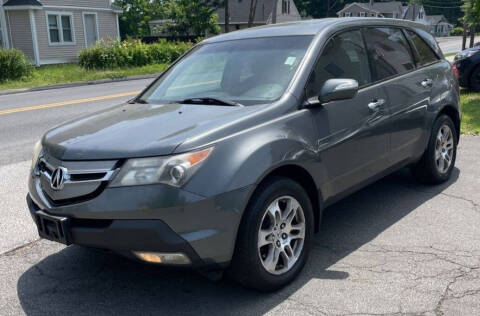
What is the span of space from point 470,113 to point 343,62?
20.7 feet

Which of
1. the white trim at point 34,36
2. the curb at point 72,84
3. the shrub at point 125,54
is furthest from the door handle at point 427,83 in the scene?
the white trim at point 34,36

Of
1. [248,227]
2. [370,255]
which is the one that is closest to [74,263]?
[248,227]

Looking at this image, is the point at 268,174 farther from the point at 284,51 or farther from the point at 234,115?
the point at 284,51

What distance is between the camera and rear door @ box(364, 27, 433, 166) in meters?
4.76

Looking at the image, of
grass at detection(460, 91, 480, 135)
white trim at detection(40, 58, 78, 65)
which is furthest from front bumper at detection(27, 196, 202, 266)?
white trim at detection(40, 58, 78, 65)

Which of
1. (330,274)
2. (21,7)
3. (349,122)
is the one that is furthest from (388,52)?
(21,7)

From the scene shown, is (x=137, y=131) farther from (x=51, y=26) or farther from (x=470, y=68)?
(x=51, y=26)

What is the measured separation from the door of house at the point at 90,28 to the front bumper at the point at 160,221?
30.5 meters

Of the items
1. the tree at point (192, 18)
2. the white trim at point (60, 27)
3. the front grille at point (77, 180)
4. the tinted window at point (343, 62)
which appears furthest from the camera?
the tree at point (192, 18)

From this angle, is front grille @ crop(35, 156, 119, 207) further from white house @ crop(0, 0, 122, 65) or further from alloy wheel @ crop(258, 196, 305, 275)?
white house @ crop(0, 0, 122, 65)

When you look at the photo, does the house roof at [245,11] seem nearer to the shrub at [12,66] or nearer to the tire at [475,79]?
the shrub at [12,66]

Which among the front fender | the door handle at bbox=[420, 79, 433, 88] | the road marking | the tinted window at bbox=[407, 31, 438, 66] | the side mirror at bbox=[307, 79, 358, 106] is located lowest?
the road marking

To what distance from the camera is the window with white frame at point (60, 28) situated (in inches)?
1163

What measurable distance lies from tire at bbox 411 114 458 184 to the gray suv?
181 millimetres
